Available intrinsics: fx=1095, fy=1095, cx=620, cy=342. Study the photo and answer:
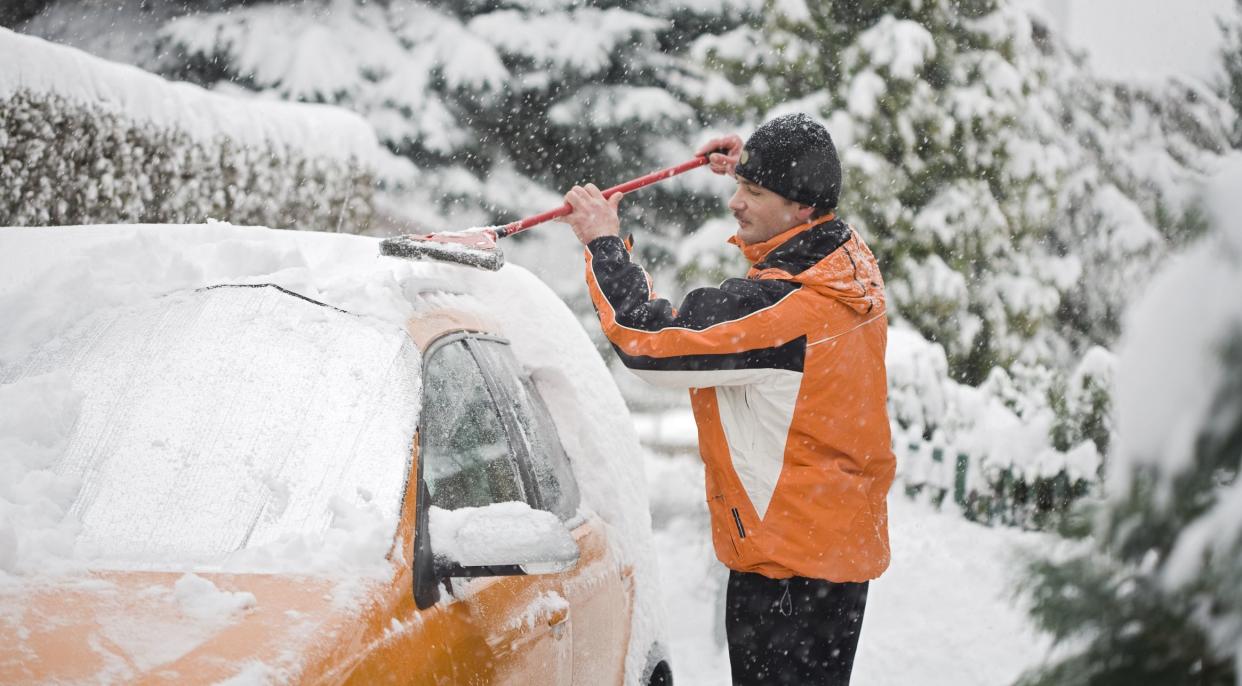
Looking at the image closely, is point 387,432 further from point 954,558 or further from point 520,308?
point 954,558

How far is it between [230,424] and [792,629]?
1408mm

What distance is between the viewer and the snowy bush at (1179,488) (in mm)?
1062

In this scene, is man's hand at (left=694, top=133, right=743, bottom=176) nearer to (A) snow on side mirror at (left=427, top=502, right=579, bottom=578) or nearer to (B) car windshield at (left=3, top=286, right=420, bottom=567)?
(B) car windshield at (left=3, top=286, right=420, bottom=567)

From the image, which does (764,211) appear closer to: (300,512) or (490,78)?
(300,512)

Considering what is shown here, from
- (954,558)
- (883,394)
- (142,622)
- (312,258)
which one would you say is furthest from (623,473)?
(954,558)

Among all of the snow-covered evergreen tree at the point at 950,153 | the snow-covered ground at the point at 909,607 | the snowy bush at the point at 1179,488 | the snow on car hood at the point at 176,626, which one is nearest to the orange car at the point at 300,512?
the snow on car hood at the point at 176,626

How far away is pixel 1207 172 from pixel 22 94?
5431mm

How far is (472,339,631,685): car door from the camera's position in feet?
8.71

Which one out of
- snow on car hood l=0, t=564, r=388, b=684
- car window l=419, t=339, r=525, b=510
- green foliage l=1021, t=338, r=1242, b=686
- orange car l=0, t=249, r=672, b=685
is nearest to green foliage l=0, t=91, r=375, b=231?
orange car l=0, t=249, r=672, b=685

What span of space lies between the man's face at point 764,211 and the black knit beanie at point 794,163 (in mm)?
28

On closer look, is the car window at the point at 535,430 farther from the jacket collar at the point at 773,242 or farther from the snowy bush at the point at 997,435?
the snowy bush at the point at 997,435

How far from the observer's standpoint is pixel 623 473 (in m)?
3.28

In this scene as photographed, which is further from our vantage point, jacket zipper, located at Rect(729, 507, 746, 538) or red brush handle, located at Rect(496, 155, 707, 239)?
red brush handle, located at Rect(496, 155, 707, 239)

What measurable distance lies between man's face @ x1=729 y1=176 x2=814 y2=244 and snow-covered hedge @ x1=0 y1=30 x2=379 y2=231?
3968mm
